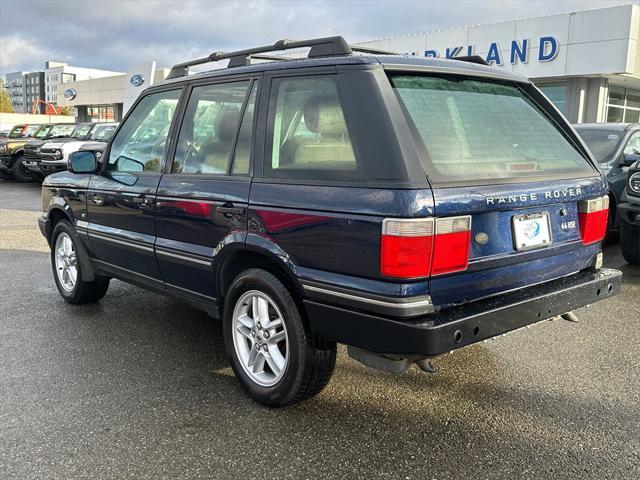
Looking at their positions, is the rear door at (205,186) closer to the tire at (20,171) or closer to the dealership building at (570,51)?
the dealership building at (570,51)

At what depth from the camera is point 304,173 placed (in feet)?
9.61

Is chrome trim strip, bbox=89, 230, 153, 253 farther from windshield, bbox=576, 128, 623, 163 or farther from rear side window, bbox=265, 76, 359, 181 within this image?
windshield, bbox=576, 128, 623, 163

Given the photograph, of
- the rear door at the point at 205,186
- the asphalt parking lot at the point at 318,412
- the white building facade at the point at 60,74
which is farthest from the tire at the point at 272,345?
the white building facade at the point at 60,74

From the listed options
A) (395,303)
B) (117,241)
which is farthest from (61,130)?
(395,303)

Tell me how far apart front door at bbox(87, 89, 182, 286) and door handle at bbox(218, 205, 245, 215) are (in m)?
0.77

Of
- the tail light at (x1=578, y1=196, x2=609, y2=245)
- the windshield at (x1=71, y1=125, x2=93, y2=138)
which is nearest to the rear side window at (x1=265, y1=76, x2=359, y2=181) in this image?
the tail light at (x1=578, y1=196, x2=609, y2=245)

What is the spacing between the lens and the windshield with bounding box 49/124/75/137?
19.0 meters

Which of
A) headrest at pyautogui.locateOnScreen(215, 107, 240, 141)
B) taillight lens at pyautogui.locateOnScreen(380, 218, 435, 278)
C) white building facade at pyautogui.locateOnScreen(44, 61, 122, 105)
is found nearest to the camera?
taillight lens at pyautogui.locateOnScreen(380, 218, 435, 278)

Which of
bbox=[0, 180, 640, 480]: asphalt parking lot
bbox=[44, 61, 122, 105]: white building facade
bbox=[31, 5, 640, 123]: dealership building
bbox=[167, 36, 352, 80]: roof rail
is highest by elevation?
bbox=[44, 61, 122, 105]: white building facade

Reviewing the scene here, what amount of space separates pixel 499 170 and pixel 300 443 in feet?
5.44

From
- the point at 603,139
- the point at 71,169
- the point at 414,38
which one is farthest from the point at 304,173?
the point at 414,38

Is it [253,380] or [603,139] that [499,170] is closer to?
[253,380]

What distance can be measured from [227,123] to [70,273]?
259 cm

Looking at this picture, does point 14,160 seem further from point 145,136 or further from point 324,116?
point 324,116
